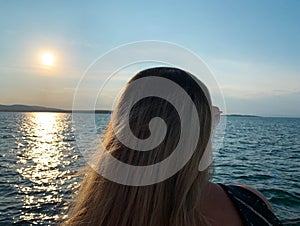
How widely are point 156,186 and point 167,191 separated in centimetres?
5

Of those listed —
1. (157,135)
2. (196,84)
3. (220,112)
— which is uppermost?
(196,84)

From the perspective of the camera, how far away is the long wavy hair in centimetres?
137

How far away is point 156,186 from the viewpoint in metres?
1.38

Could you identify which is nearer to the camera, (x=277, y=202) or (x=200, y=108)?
(x=200, y=108)

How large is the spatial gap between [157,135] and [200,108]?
24 cm

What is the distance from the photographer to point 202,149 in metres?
1.47

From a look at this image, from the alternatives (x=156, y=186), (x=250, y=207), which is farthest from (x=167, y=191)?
(x=250, y=207)

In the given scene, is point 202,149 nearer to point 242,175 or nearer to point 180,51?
point 180,51

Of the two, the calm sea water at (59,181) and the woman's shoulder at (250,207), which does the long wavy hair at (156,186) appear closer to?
the woman's shoulder at (250,207)

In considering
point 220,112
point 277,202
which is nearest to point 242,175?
point 277,202

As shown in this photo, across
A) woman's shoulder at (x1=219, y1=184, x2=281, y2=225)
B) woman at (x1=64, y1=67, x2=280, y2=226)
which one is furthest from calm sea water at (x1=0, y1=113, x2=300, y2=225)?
woman's shoulder at (x1=219, y1=184, x2=281, y2=225)

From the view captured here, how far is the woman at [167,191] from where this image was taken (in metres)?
1.38

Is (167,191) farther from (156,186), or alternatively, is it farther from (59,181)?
(59,181)

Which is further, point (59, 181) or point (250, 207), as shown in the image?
point (59, 181)
